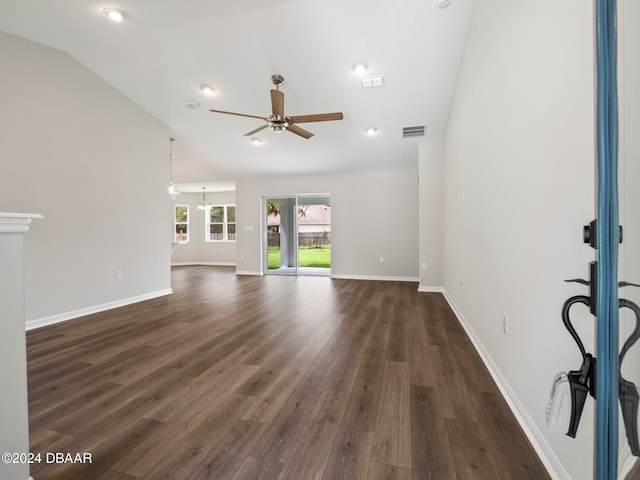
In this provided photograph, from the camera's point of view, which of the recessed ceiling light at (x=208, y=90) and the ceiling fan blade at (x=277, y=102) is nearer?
the ceiling fan blade at (x=277, y=102)

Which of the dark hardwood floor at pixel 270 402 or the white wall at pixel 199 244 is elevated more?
the white wall at pixel 199 244

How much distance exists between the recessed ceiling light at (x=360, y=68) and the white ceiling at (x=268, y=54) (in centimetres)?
6

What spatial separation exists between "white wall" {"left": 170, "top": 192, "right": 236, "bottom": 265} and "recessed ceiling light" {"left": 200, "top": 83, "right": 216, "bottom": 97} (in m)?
5.73

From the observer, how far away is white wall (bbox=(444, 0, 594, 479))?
3.52 ft

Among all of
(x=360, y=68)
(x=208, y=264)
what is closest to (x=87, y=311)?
(x=360, y=68)

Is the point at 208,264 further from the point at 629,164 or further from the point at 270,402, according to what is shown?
the point at 629,164

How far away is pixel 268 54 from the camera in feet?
11.6

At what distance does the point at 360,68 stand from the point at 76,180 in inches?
157

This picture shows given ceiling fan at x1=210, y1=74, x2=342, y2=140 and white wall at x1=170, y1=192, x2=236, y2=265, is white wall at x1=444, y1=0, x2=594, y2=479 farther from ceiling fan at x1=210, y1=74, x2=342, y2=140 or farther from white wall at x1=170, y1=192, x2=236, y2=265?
white wall at x1=170, y1=192, x2=236, y2=265

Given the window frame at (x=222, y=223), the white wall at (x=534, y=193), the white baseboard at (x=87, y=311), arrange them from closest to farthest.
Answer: the white wall at (x=534, y=193)
the white baseboard at (x=87, y=311)
the window frame at (x=222, y=223)

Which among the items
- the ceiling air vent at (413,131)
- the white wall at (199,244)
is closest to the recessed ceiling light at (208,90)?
the ceiling air vent at (413,131)

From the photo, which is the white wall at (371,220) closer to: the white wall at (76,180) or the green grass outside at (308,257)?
the green grass outside at (308,257)

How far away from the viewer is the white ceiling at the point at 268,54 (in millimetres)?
2947

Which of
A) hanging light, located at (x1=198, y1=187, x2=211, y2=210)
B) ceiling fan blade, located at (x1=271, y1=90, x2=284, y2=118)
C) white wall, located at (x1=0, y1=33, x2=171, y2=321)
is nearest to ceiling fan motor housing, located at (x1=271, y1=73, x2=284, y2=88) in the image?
ceiling fan blade, located at (x1=271, y1=90, x2=284, y2=118)
